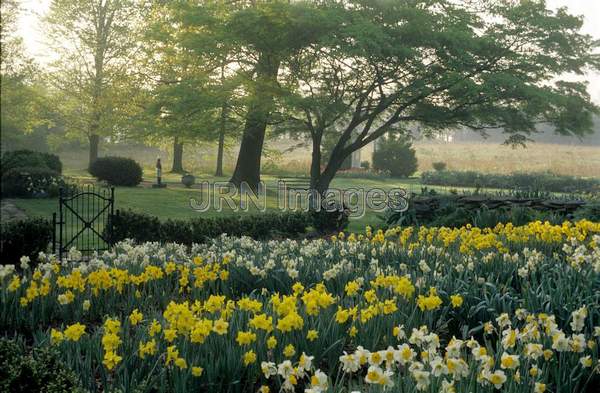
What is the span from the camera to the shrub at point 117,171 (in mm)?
22328

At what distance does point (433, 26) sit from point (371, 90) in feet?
10.8

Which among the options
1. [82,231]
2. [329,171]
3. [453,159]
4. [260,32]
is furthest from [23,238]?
[453,159]

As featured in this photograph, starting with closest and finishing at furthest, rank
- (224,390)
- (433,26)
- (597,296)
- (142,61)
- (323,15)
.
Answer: (224,390)
(597,296)
(323,15)
(433,26)
(142,61)

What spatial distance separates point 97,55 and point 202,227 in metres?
20.2

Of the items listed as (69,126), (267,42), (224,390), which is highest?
(267,42)

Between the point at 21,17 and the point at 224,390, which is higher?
the point at 21,17

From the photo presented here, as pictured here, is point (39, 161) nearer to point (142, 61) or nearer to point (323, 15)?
point (142, 61)

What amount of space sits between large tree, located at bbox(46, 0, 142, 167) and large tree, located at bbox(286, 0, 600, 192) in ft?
36.1

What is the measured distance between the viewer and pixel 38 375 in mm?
3074

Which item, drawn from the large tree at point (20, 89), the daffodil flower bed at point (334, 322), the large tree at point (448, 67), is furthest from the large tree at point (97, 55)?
the daffodil flower bed at point (334, 322)

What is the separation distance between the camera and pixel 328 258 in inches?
253

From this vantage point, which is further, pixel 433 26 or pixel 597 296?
pixel 433 26

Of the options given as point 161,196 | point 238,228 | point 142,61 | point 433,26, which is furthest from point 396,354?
point 142,61

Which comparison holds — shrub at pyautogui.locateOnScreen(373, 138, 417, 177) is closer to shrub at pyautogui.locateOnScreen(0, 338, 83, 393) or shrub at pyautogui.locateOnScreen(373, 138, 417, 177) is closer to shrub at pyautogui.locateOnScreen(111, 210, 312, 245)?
shrub at pyautogui.locateOnScreen(111, 210, 312, 245)
